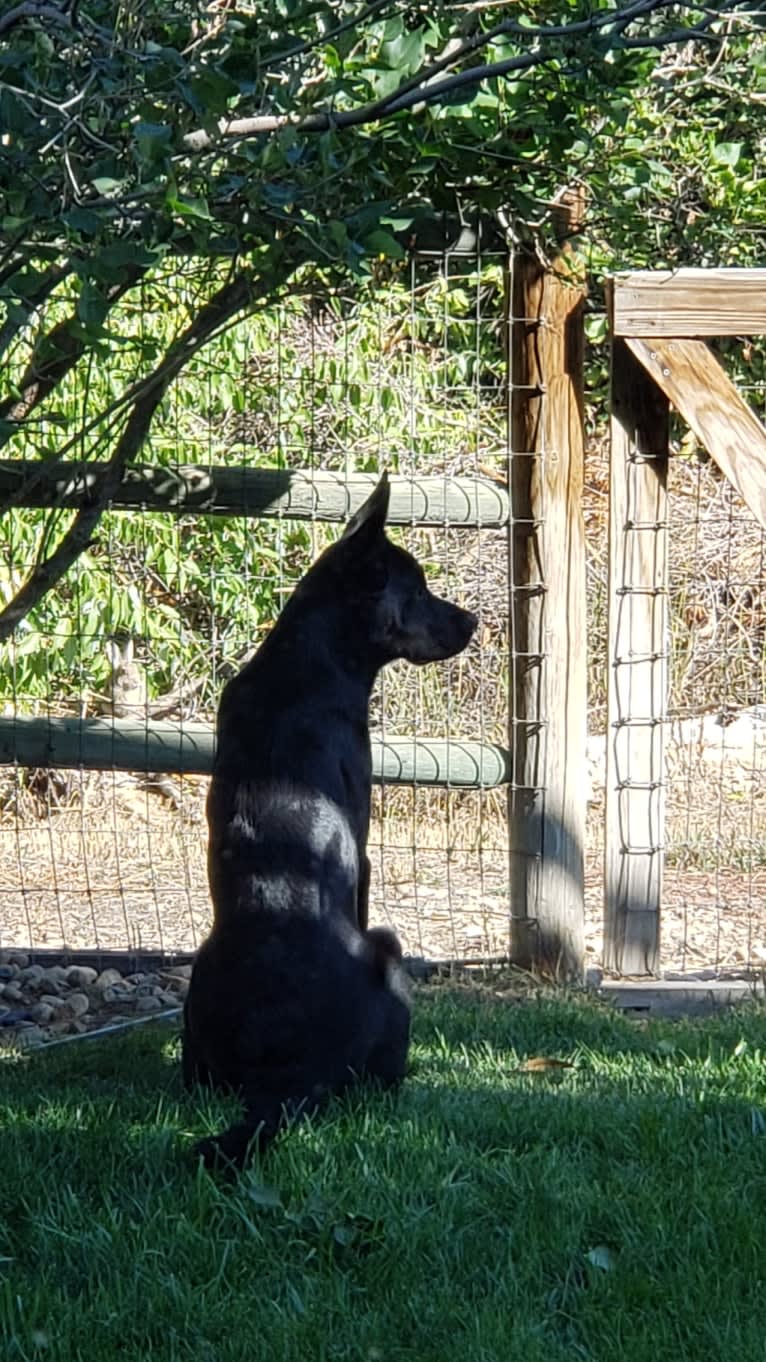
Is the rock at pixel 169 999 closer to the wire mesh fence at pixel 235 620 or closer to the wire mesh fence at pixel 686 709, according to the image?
the wire mesh fence at pixel 235 620

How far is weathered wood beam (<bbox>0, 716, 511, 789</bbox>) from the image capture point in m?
6.18

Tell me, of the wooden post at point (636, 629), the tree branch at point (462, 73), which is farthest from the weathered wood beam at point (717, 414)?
the tree branch at point (462, 73)

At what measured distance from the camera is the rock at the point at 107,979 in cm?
644

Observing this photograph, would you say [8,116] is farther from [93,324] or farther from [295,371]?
[295,371]

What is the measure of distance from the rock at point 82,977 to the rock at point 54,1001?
0.33 feet

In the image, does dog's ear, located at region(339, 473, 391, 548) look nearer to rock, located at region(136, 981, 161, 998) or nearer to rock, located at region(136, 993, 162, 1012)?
rock, located at region(136, 993, 162, 1012)

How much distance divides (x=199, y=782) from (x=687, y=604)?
280 cm

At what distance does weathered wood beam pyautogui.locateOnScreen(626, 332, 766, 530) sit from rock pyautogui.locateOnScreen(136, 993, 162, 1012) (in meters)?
2.68

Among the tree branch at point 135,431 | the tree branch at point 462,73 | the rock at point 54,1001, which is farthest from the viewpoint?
the rock at point 54,1001

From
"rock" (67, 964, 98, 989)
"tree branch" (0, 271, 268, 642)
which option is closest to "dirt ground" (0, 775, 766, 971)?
"rock" (67, 964, 98, 989)

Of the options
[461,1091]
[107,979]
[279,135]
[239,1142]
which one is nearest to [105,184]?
[279,135]

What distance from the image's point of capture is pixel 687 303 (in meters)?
5.89

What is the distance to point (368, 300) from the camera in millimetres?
6211

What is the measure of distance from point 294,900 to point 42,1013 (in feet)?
6.77
